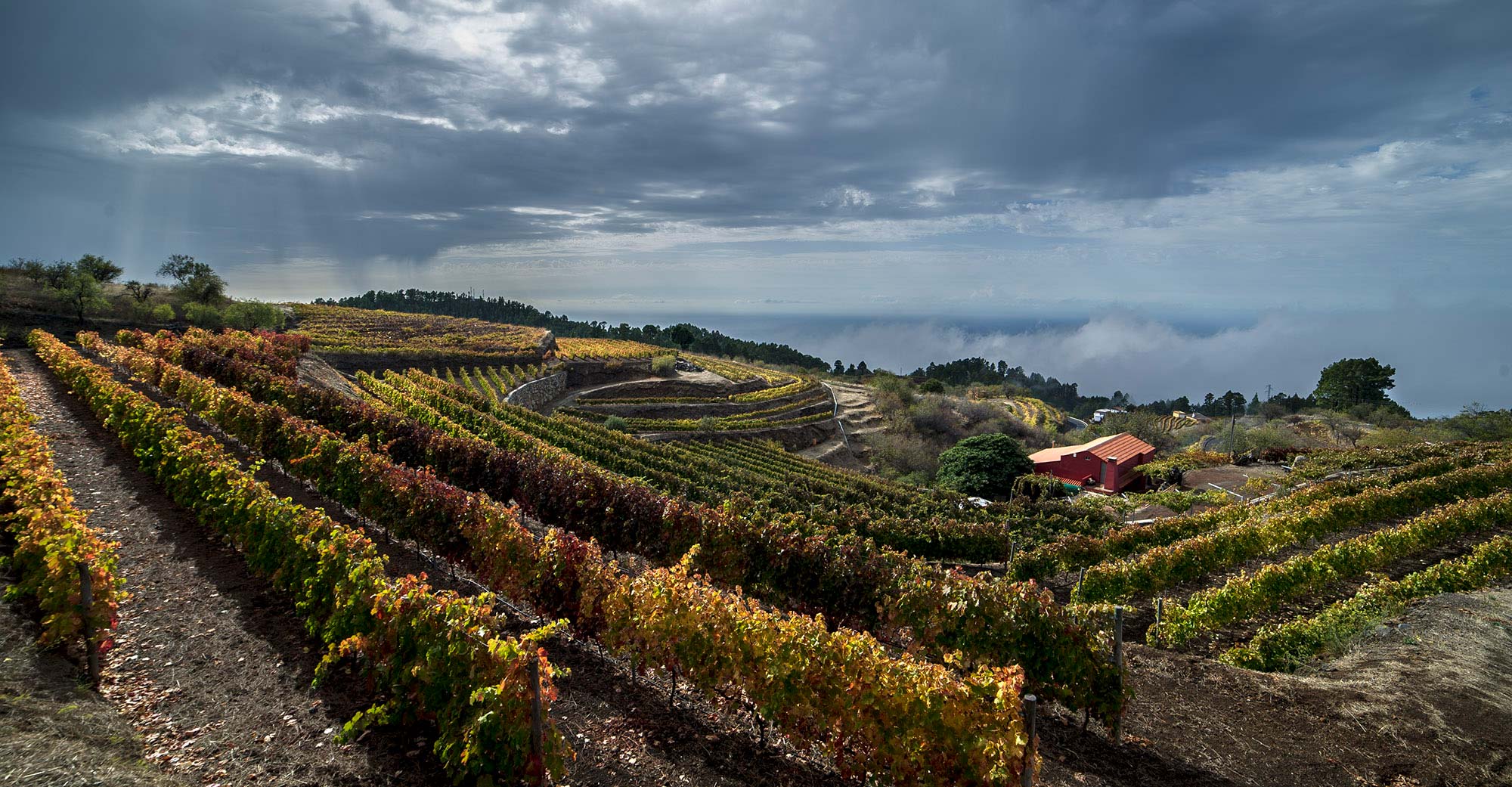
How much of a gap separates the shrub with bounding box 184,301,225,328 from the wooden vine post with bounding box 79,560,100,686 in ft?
197

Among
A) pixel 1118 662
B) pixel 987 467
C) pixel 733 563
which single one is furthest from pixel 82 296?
pixel 1118 662

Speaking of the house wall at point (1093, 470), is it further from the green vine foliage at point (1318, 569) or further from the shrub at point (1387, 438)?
the green vine foliage at point (1318, 569)

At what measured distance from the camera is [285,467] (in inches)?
666

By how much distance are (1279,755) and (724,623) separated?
21.2ft

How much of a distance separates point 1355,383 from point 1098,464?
221 feet

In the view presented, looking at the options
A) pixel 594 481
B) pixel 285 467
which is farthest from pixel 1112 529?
pixel 285 467

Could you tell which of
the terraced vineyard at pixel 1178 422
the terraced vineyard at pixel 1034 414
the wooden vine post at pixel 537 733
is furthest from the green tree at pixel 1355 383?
the wooden vine post at pixel 537 733

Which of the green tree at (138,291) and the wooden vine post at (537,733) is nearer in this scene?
the wooden vine post at (537,733)

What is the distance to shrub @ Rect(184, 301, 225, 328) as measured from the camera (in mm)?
53656

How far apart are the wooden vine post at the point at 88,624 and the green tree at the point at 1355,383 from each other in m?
108

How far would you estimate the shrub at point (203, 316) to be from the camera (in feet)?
176

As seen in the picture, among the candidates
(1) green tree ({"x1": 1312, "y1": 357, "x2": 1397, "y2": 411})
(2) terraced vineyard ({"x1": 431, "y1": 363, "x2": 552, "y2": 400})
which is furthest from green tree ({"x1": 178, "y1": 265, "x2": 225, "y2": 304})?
(1) green tree ({"x1": 1312, "y1": 357, "x2": 1397, "y2": 411})

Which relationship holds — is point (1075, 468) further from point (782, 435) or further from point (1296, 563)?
point (1296, 563)

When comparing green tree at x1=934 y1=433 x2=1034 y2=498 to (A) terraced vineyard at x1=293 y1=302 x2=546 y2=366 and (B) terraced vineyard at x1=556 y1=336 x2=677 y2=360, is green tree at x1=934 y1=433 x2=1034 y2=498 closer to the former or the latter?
(B) terraced vineyard at x1=556 y1=336 x2=677 y2=360
